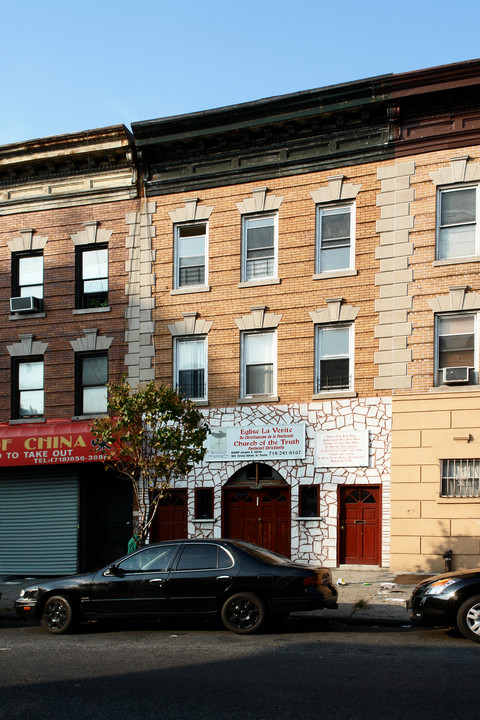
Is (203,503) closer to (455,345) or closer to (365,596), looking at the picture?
(365,596)

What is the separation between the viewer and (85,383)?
21.9 metres

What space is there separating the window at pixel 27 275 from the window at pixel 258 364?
6.52m

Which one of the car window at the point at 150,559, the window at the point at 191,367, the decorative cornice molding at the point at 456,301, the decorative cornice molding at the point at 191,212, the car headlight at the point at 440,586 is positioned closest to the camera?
the car headlight at the point at 440,586

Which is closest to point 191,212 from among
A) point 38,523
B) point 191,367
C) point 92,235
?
point 92,235

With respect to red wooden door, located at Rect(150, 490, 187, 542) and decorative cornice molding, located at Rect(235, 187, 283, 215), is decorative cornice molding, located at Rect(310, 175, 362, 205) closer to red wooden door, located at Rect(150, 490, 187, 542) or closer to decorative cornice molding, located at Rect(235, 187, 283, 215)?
decorative cornice molding, located at Rect(235, 187, 283, 215)

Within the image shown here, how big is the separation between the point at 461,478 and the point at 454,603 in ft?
23.6

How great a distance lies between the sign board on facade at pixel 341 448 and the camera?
18.5 m

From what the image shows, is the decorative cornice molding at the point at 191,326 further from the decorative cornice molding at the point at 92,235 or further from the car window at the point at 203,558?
the car window at the point at 203,558

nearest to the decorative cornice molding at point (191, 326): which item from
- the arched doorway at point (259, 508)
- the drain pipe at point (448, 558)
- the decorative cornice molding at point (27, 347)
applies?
the arched doorway at point (259, 508)

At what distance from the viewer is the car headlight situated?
35.8 ft

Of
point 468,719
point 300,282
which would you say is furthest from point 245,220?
point 468,719

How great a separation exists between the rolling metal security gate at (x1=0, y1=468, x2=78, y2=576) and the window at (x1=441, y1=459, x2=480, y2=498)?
384 inches

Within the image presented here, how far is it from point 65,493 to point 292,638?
11.5 m

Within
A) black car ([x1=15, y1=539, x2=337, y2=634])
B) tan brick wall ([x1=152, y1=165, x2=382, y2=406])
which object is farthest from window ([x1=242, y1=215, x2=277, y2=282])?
black car ([x1=15, y1=539, x2=337, y2=634])
